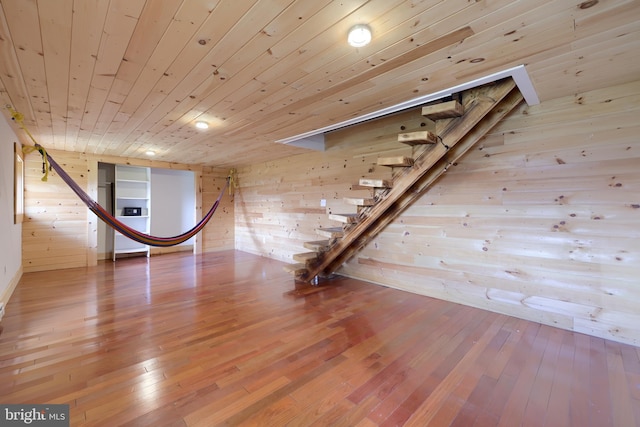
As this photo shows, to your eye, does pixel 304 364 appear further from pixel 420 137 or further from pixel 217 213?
pixel 217 213

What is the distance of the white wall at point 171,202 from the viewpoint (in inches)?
224

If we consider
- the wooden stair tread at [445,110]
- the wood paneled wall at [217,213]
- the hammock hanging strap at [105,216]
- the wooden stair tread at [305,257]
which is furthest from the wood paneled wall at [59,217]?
the wooden stair tread at [445,110]

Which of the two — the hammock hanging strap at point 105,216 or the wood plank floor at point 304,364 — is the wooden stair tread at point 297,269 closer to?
the wood plank floor at point 304,364

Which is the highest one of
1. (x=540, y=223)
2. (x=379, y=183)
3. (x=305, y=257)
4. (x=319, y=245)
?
(x=379, y=183)

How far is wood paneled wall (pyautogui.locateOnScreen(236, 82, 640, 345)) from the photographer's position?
1.98 m

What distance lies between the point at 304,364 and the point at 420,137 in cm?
187

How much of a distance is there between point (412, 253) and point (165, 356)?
255 cm

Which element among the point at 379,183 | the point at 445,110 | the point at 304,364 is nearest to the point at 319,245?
the point at 379,183

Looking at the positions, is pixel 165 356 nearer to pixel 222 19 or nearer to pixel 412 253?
pixel 222 19

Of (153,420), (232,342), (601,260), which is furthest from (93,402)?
(601,260)

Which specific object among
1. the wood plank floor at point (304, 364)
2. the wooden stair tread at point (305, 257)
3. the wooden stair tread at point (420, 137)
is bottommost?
the wood plank floor at point (304, 364)

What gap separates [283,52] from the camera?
1.54 metres

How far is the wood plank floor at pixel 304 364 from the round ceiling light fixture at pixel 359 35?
6.15ft

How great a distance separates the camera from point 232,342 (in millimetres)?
1972
